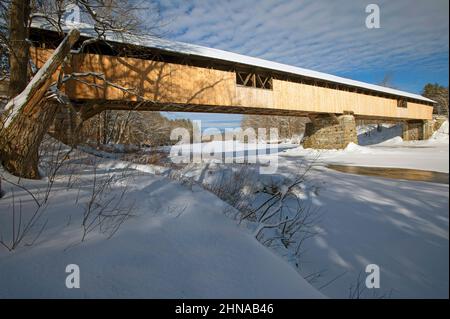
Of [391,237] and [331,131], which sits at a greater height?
[331,131]

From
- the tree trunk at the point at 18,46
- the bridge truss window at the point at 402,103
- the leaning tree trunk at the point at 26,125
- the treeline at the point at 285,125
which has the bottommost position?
the leaning tree trunk at the point at 26,125

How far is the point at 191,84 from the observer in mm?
9031

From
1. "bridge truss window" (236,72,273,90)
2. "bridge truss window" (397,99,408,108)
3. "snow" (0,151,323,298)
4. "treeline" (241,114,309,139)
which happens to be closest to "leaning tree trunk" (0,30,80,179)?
"snow" (0,151,323,298)

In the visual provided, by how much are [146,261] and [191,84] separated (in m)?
8.49

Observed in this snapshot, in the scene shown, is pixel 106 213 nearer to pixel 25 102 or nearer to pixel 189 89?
pixel 25 102

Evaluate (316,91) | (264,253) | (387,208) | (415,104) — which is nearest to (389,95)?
(415,104)

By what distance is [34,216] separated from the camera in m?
1.81

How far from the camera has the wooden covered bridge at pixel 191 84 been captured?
7297 millimetres

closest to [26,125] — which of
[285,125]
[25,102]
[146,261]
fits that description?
[25,102]

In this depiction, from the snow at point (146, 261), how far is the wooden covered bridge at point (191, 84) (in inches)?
182

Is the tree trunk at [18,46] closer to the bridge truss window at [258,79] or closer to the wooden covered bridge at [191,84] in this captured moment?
the wooden covered bridge at [191,84]

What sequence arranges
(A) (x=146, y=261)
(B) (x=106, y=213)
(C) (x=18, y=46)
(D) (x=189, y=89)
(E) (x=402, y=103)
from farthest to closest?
(E) (x=402, y=103), (D) (x=189, y=89), (C) (x=18, y=46), (B) (x=106, y=213), (A) (x=146, y=261)

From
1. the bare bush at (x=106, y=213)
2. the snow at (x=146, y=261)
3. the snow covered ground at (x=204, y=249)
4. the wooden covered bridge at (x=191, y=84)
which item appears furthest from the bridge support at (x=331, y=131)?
the bare bush at (x=106, y=213)

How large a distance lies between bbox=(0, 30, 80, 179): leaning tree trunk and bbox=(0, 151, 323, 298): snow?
960mm
